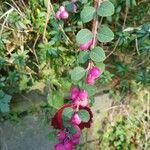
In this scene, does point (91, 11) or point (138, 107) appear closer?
point (91, 11)

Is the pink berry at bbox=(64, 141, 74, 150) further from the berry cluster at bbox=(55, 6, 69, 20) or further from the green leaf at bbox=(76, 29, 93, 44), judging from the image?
the berry cluster at bbox=(55, 6, 69, 20)

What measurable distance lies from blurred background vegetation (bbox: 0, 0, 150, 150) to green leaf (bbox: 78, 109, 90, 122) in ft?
1.92

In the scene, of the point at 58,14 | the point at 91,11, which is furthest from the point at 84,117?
the point at 58,14

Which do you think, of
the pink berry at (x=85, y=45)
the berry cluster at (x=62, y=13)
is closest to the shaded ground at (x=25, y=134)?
the berry cluster at (x=62, y=13)

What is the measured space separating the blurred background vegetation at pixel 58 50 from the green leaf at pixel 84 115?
23.0 inches

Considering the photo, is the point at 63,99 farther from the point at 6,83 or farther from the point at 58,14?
the point at 58,14

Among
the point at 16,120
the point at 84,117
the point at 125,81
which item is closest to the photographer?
the point at 84,117

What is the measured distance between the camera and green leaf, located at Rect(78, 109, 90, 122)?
1.23 m

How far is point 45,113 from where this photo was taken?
2.09 m

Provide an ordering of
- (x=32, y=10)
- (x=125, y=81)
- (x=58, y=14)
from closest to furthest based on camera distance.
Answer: (x=58, y=14)
(x=32, y=10)
(x=125, y=81)

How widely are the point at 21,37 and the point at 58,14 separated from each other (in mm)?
271

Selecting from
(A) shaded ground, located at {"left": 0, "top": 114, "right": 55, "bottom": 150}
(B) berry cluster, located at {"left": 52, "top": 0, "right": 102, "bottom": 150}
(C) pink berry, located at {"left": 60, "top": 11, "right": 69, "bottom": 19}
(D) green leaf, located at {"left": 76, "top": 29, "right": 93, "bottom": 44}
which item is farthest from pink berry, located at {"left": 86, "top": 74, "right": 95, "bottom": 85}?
(A) shaded ground, located at {"left": 0, "top": 114, "right": 55, "bottom": 150}

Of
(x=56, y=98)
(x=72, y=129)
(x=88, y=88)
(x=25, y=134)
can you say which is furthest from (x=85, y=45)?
(x=25, y=134)

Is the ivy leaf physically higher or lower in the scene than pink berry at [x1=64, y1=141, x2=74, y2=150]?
higher
